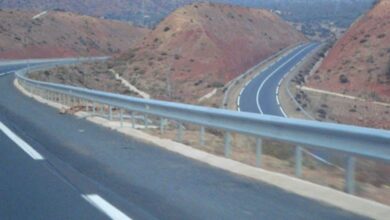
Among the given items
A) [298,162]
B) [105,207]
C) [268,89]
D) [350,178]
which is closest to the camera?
[105,207]

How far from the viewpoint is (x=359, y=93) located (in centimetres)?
6203

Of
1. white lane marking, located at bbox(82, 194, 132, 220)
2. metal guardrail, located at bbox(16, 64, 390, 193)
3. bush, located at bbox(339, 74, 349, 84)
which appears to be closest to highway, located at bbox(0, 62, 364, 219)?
white lane marking, located at bbox(82, 194, 132, 220)

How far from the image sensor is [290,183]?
11.1 m

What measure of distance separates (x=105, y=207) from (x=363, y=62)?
6571 cm

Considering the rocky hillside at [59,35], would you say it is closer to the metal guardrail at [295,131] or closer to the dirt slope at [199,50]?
the dirt slope at [199,50]

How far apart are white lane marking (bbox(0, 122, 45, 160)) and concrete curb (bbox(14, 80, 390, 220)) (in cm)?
263

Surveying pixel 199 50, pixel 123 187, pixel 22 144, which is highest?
pixel 123 187

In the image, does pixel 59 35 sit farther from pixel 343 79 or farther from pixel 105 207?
pixel 105 207

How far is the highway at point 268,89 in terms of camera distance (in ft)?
172

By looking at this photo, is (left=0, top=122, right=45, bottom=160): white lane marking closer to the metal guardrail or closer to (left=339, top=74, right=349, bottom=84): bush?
the metal guardrail

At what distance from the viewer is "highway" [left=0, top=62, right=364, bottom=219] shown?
30.3 ft

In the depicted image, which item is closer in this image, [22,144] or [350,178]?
[350,178]

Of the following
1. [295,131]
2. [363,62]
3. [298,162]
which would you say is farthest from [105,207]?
[363,62]

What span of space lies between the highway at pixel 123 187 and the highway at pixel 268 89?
3258cm
